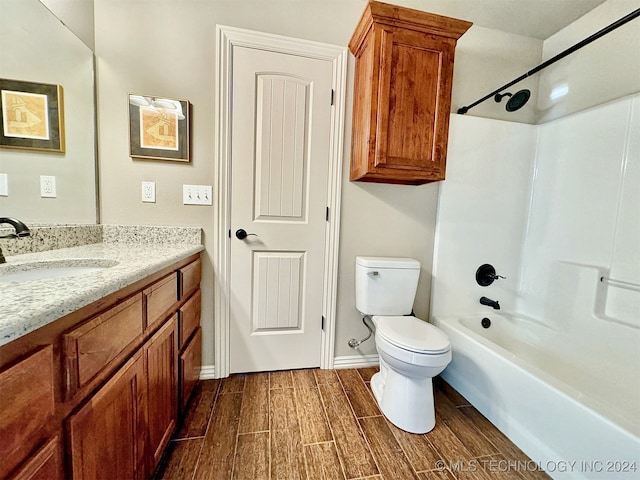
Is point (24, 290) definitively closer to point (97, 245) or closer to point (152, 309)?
point (152, 309)

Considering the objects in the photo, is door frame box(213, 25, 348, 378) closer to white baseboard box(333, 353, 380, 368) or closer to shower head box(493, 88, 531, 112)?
white baseboard box(333, 353, 380, 368)

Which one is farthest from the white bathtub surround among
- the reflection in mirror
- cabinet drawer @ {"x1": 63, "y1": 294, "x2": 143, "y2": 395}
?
the reflection in mirror

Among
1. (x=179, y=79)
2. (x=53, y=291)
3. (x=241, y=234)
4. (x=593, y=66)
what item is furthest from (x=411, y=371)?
(x=593, y=66)

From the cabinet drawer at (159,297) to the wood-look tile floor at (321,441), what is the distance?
662 millimetres

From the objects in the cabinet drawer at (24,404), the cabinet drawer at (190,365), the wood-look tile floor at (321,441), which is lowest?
the wood-look tile floor at (321,441)

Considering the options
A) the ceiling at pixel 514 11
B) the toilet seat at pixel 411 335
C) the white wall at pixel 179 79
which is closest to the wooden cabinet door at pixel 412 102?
the white wall at pixel 179 79

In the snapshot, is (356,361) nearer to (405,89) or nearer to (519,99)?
(405,89)

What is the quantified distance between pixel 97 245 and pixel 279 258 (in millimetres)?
961

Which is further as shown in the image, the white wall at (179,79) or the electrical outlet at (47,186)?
the white wall at (179,79)

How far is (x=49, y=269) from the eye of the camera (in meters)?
0.93

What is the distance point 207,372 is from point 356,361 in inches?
39.3

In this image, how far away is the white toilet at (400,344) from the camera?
1.22 metres

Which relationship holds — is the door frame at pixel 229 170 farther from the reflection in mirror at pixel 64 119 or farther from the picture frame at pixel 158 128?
the reflection in mirror at pixel 64 119

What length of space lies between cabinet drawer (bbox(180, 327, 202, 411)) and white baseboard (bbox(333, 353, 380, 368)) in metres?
0.88
